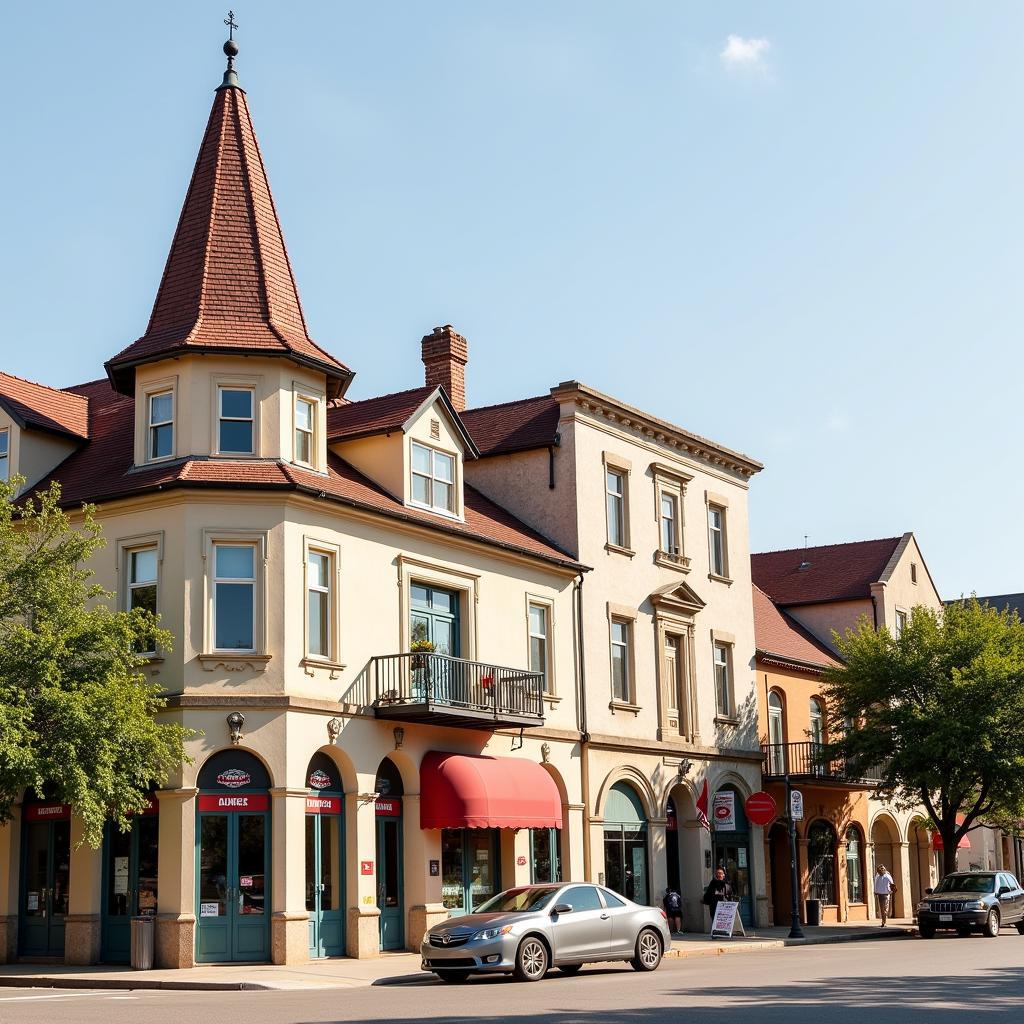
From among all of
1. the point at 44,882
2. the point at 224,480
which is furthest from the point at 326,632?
the point at 44,882

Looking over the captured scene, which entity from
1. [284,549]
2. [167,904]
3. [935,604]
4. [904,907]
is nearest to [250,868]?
[167,904]

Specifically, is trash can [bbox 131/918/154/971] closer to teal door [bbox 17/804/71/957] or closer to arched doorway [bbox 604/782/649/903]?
teal door [bbox 17/804/71/957]

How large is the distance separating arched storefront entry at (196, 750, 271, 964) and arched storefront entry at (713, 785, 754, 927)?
49.8 ft

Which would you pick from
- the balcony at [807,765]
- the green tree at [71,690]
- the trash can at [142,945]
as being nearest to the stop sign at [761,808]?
the balcony at [807,765]

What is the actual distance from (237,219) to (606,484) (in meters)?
11.2

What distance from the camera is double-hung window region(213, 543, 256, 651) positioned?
26.3m

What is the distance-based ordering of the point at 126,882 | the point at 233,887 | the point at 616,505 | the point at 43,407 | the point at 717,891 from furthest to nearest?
1. the point at 616,505
2. the point at 717,891
3. the point at 43,407
4. the point at 126,882
5. the point at 233,887

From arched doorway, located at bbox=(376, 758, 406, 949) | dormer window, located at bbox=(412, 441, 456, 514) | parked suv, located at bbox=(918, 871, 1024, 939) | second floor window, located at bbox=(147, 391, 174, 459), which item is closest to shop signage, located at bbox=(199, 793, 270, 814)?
arched doorway, located at bbox=(376, 758, 406, 949)

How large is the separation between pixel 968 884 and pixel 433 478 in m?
16.6

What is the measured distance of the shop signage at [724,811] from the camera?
36.3 metres

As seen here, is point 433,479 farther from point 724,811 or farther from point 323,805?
point 724,811

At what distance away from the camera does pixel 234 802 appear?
2584cm

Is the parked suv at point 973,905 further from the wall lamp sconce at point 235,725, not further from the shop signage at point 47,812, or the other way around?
the shop signage at point 47,812

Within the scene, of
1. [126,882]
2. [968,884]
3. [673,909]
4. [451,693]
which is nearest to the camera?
[126,882]
